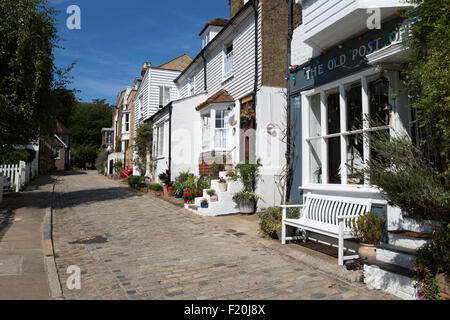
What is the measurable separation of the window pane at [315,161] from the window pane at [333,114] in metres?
0.53

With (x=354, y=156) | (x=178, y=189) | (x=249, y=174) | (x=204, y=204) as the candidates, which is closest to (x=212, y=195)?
(x=204, y=204)

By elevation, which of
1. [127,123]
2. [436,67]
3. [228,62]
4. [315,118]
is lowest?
[436,67]

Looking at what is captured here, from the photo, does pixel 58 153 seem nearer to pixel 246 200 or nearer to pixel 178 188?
pixel 178 188

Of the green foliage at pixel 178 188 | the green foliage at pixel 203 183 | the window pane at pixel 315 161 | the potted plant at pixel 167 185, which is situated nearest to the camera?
the window pane at pixel 315 161

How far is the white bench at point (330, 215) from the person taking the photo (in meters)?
5.23

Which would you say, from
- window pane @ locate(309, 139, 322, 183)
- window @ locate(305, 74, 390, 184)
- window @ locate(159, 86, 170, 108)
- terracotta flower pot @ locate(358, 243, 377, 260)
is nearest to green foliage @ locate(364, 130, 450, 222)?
terracotta flower pot @ locate(358, 243, 377, 260)

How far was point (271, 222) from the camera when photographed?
23.8ft

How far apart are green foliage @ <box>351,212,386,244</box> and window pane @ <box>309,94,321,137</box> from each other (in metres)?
3.10

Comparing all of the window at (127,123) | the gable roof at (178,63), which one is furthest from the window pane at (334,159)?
the window at (127,123)

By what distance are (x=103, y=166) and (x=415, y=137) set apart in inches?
1513

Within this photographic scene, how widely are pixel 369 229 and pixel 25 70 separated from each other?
11.2 metres

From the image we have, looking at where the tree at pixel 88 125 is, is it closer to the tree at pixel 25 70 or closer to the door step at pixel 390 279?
the tree at pixel 25 70

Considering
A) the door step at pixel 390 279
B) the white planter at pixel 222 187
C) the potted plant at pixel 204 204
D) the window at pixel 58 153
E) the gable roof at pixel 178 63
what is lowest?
the door step at pixel 390 279
